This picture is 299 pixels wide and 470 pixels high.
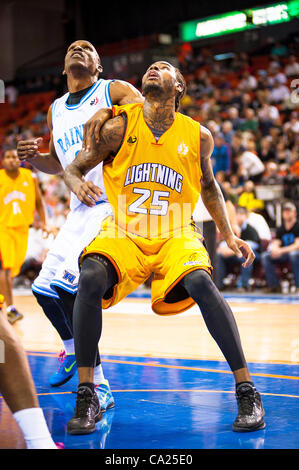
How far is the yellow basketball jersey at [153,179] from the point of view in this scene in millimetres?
3318

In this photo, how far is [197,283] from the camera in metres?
3.08

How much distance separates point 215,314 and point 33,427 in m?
1.14

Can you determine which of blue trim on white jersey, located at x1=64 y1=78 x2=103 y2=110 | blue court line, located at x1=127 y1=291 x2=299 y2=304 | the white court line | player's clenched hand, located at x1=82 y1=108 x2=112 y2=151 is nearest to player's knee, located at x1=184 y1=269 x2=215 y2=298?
player's clenched hand, located at x1=82 y1=108 x2=112 y2=151

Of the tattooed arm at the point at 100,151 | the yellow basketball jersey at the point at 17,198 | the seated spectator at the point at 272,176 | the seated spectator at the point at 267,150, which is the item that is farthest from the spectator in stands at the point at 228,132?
the tattooed arm at the point at 100,151

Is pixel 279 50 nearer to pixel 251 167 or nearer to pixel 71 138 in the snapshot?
pixel 251 167

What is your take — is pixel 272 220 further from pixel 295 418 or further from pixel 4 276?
pixel 295 418

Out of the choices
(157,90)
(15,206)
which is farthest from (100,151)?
(15,206)

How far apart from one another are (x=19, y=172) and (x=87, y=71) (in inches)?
132

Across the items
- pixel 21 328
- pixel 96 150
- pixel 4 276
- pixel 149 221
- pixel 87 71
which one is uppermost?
pixel 87 71

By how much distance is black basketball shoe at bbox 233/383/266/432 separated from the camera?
297 cm

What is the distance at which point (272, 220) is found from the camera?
11.0m

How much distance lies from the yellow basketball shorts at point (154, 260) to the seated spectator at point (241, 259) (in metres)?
7.23

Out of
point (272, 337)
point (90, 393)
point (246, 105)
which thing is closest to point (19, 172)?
point (272, 337)

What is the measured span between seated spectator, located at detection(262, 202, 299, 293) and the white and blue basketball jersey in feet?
21.3
